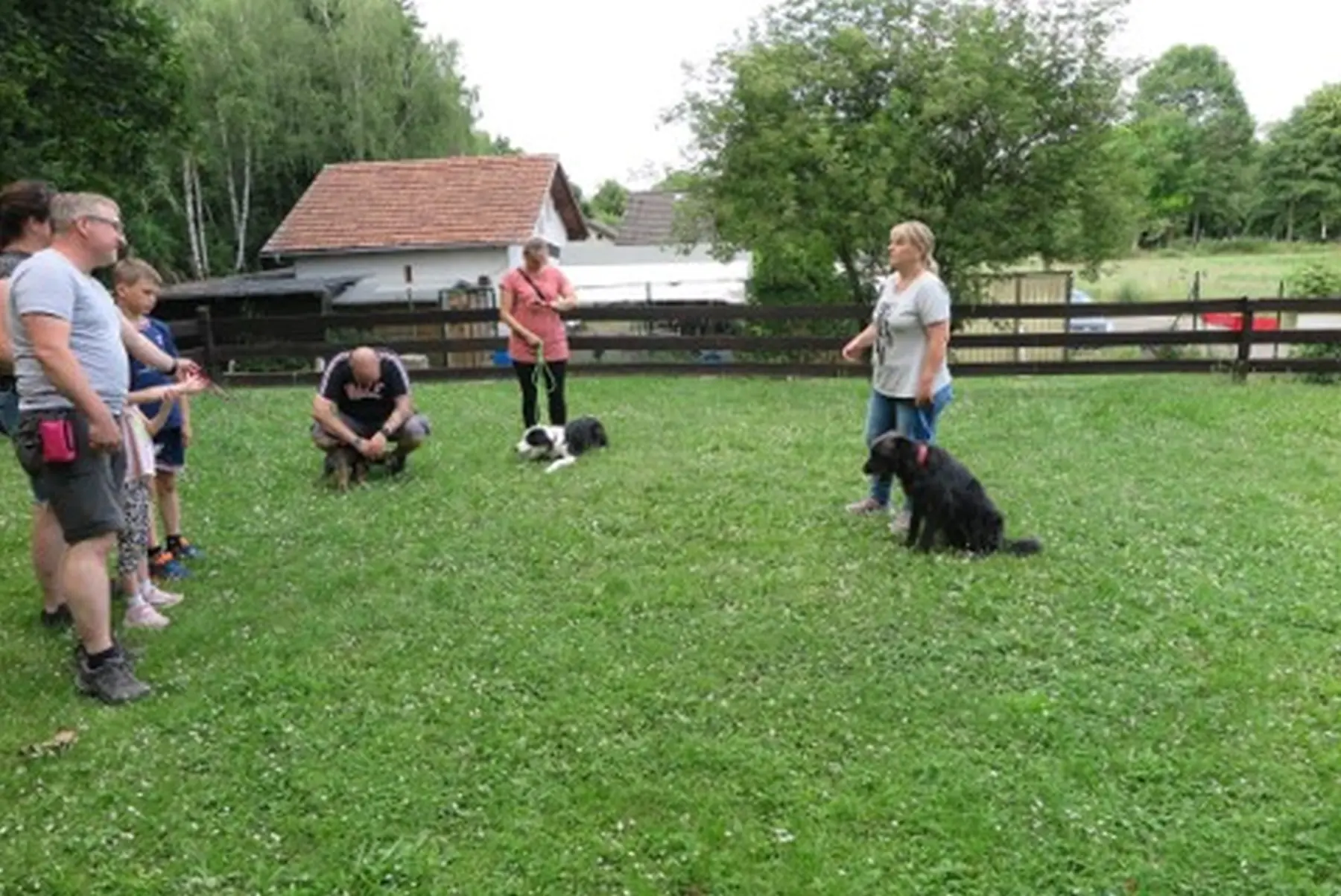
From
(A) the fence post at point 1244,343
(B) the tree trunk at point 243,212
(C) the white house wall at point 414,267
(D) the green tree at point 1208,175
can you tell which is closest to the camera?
(A) the fence post at point 1244,343

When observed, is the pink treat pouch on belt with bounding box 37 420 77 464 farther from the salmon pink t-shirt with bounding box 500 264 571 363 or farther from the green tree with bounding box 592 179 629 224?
the green tree with bounding box 592 179 629 224

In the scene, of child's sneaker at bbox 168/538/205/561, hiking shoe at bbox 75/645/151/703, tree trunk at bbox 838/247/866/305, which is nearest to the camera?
hiking shoe at bbox 75/645/151/703

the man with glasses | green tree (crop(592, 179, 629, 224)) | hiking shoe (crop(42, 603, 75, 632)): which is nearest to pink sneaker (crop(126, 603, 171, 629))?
hiking shoe (crop(42, 603, 75, 632))

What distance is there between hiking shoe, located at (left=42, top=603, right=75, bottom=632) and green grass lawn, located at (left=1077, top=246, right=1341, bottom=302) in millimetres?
14424

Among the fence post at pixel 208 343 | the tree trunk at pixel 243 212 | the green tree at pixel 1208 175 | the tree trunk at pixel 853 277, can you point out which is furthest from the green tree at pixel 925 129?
the green tree at pixel 1208 175

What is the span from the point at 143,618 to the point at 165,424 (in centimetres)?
109

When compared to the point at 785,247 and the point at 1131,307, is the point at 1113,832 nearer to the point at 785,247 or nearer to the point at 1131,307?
the point at 1131,307

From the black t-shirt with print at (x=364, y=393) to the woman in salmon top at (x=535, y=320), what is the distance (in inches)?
41.1

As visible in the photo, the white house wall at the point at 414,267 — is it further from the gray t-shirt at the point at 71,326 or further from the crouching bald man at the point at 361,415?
the gray t-shirt at the point at 71,326

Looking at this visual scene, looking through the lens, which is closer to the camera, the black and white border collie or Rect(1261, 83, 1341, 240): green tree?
the black and white border collie

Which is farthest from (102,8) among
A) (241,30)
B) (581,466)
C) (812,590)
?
(241,30)

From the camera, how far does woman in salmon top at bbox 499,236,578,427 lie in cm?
744

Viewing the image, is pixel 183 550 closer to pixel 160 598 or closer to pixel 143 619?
pixel 160 598

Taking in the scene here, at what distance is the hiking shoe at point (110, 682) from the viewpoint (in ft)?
11.8
